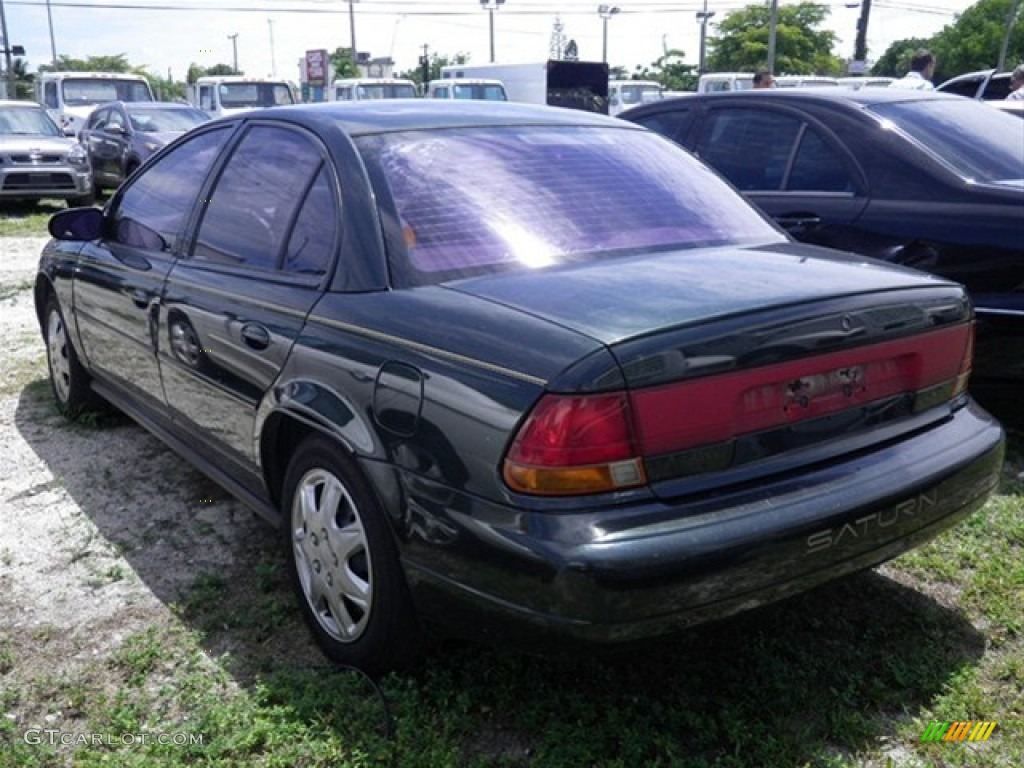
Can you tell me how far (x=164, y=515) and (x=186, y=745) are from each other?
1571mm

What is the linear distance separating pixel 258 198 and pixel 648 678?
77.3 inches

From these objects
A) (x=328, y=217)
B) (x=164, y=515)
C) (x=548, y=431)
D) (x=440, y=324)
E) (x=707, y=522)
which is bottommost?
(x=164, y=515)

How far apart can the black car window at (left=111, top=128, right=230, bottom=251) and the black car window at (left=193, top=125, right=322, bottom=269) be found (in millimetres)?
215

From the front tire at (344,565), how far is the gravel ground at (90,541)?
1.27ft

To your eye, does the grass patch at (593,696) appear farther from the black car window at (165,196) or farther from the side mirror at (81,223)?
the side mirror at (81,223)

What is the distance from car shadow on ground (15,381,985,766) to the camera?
2396 millimetres

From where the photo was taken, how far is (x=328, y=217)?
2828 millimetres

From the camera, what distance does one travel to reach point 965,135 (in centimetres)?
475

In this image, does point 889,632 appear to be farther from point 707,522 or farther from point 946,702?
point 707,522

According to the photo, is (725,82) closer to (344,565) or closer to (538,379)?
(344,565)

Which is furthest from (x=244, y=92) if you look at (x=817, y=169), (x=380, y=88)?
(x=817, y=169)

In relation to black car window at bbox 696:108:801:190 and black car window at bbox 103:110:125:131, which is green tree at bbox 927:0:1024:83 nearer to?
black car window at bbox 103:110:125:131

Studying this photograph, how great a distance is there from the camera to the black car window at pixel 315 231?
2.80 metres

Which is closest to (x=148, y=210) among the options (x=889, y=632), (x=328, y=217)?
(x=328, y=217)
